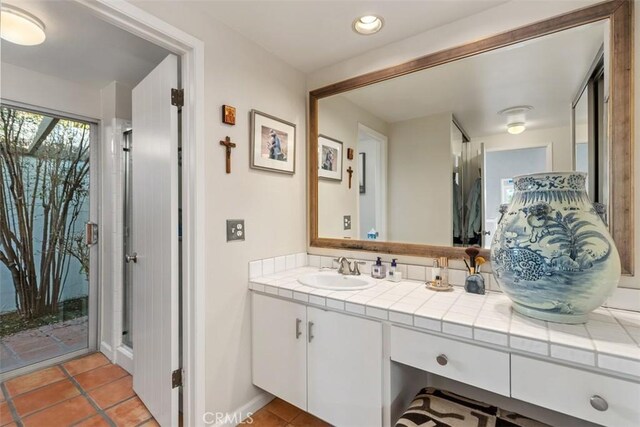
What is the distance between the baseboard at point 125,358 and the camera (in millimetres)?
2170

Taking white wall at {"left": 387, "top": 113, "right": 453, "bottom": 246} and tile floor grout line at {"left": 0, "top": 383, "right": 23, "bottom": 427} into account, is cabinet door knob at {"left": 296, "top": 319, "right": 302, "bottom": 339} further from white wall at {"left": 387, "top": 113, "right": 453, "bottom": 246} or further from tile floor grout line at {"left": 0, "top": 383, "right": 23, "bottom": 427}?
tile floor grout line at {"left": 0, "top": 383, "right": 23, "bottom": 427}

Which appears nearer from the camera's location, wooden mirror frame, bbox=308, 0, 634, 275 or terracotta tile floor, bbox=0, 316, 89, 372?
wooden mirror frame, bbox=308, 0, 634, 275

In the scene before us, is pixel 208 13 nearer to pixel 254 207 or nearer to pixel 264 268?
pixel 254 207

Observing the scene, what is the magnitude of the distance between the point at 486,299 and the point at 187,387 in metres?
1.53

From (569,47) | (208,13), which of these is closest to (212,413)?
(208,13)

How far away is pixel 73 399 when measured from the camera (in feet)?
6.08

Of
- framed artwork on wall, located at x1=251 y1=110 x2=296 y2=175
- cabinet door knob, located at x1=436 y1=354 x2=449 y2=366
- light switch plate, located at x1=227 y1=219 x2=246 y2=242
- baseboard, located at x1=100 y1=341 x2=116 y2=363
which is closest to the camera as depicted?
cabinet door knob, located at x1=436 y1=354 x2=449 y2=366

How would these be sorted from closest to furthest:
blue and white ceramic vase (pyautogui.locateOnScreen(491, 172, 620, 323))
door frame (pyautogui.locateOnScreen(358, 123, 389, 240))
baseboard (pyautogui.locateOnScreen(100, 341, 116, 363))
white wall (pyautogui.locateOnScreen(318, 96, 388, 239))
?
blue and white ceramic vase (pyautogui.locateOnScreen(491, 172, 620, 323)) < door frame (pyautogui.locateOnScreen(358, 123, 389, 240)) < white wall (pyautogui.locateOnScreen(318, 96, 388, 239)) < baseboard (pyautogui.locateOnScreen(100, 341, 116, 363))

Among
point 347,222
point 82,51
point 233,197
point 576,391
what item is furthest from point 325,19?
point 576,391

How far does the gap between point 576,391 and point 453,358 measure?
0.35 metres

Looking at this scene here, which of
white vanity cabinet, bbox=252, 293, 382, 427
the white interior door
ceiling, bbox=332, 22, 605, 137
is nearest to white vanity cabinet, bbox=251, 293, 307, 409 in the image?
white vanity cabinet, bbox=252, 293, 382, 427

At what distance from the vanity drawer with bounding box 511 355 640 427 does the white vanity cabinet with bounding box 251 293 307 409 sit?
0.92m

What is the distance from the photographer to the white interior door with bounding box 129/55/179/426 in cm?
151

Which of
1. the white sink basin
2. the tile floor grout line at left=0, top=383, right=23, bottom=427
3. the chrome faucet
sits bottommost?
the tile floor grout line at left=0, top=383, right=23, bottom=427
